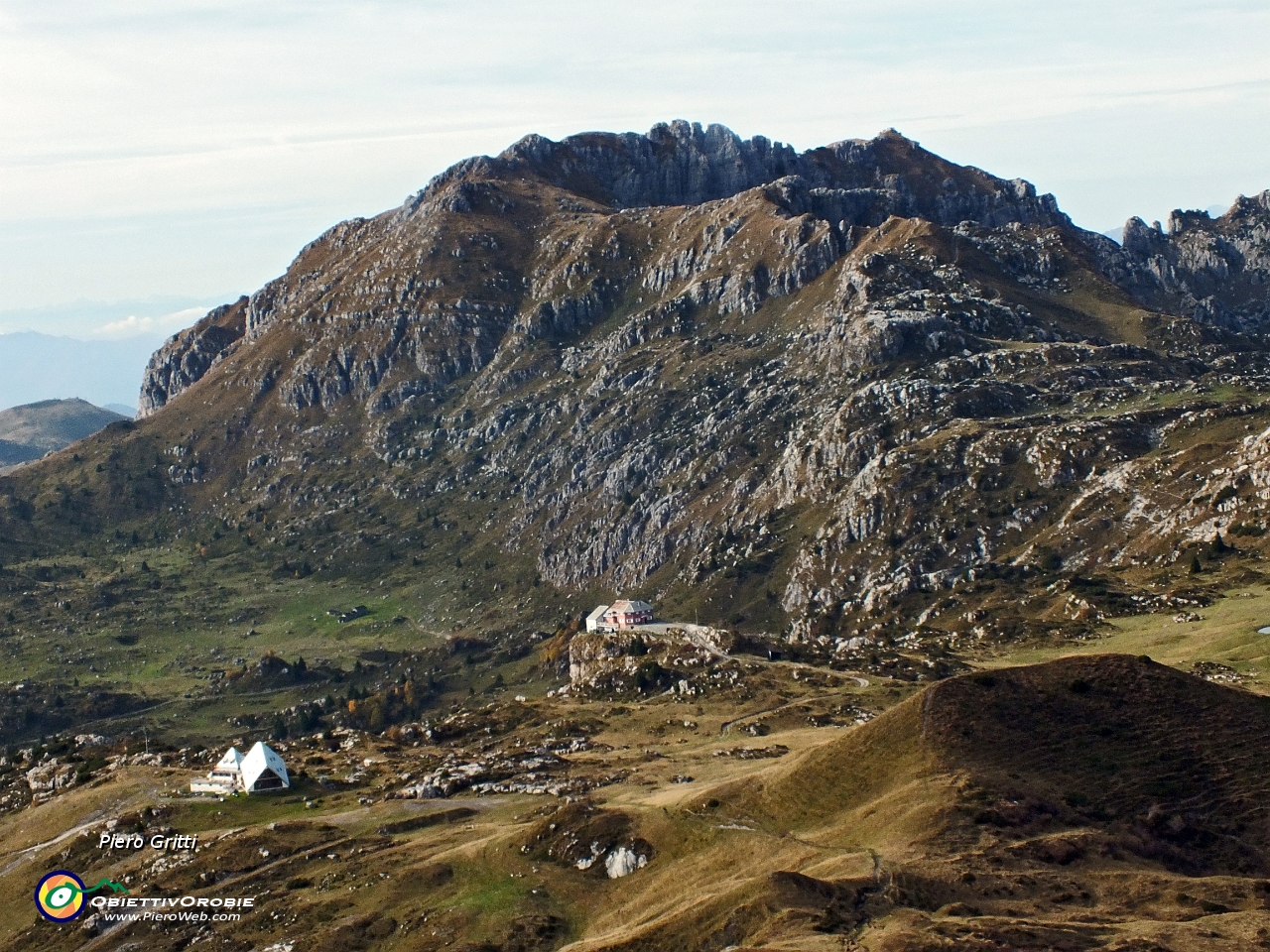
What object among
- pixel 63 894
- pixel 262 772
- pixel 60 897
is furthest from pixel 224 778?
pixel 60 897

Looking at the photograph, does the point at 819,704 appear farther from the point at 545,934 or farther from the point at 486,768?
the point at 545,934

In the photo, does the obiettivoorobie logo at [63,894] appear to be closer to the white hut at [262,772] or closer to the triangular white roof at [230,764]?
the white hut at [262,772]

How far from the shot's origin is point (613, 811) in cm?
10569

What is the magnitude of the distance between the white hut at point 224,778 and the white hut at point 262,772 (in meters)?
0.62

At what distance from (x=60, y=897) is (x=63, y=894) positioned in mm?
452

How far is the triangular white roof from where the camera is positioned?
13438cm

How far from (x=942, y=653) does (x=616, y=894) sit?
10063 cm

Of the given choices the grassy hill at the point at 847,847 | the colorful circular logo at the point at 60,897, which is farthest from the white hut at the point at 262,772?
the colorful circular logo at the point at 60,897

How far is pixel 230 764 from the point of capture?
135m

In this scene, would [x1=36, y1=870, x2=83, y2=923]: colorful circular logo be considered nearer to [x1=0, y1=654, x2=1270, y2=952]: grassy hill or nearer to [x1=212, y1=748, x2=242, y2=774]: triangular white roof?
[x1=0, y1=654, x2=1270, y2=952]: grassy hill

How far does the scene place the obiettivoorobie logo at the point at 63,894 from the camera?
343 feet

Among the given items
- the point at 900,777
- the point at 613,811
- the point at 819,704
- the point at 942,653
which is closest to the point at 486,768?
the point at 613,811

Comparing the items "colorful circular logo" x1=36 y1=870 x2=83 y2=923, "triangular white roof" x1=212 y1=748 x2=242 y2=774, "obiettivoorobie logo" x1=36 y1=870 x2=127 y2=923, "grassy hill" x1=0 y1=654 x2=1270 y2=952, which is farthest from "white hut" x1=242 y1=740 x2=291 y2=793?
"colorful circular logo" x1=36 y1=870 x2=83 y2=923

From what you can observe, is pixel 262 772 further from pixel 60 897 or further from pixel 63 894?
pixel 60 897
